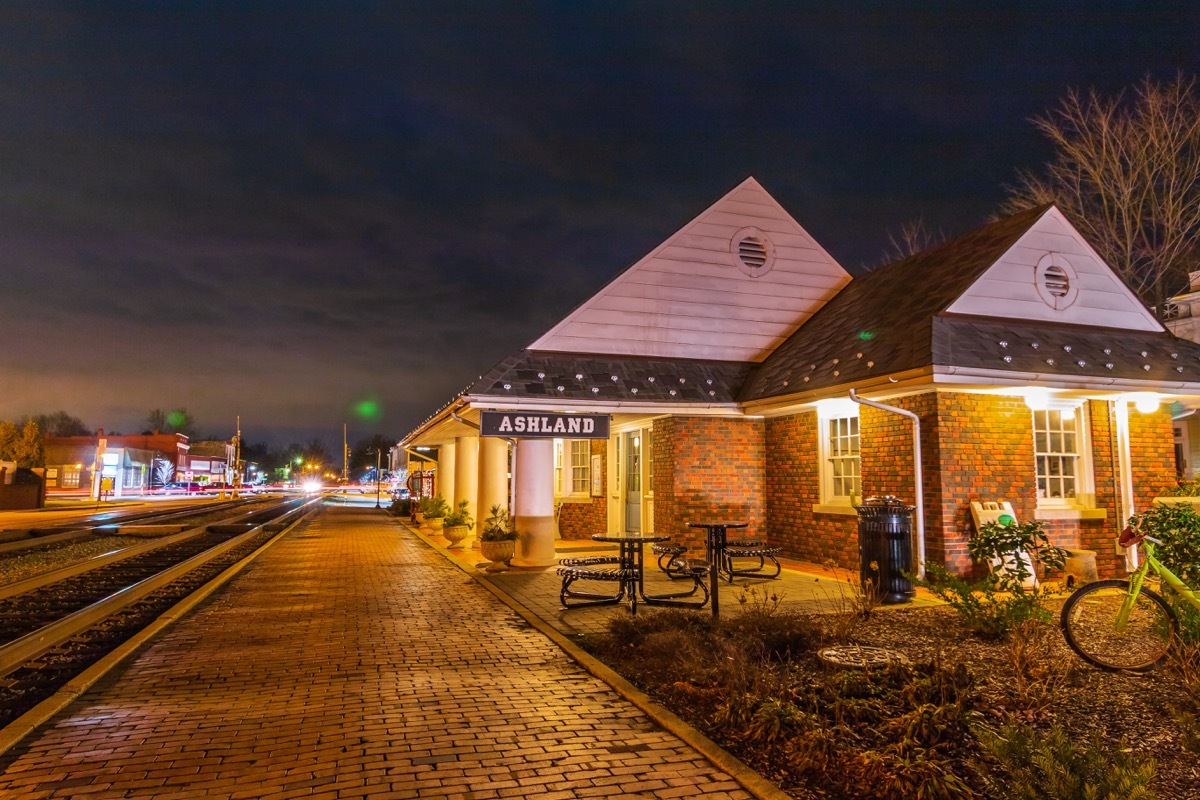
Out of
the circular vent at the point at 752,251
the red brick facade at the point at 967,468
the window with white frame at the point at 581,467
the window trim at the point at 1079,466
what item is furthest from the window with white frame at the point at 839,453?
the window with white frame at the point at 581,467

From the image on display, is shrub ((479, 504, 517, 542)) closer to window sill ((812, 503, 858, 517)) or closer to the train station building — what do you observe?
the train station building

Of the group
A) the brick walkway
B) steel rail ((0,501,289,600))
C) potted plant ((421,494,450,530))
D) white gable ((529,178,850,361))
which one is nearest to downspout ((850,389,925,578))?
white gable ((529,178,850,361))

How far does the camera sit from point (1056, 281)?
1165 cm

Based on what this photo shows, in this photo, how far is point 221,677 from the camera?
5.95 meters

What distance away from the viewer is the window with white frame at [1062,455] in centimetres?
1112

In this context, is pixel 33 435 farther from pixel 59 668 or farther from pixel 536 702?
pixel 536 702

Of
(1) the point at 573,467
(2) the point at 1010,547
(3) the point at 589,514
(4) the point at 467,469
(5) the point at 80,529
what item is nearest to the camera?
(2) the point at 1010,547

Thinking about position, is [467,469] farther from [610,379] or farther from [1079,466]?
[1079,466]

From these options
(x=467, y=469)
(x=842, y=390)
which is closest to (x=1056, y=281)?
(x=842, y=390)

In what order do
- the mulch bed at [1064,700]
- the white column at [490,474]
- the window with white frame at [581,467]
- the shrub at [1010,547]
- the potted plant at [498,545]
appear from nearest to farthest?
the mulch bed at [1064,700] → the shrub at [1010,547] → the potted plant at [498,545] → the white column at [490,474] → the window with white frame at [581,467]

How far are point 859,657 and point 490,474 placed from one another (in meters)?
9.68

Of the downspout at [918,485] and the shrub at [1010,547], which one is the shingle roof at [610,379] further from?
the shrub at [1010,547]

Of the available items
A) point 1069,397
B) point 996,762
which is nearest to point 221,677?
point 996,762

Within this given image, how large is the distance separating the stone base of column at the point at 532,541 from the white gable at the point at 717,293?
3.21 metres
